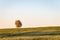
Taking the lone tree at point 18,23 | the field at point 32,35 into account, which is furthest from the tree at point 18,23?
the field at point 32,35

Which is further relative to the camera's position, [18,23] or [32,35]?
[18,23]

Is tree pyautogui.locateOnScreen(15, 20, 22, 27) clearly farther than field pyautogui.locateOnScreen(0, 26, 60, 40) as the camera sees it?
Yes

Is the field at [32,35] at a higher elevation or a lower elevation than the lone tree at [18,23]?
lower

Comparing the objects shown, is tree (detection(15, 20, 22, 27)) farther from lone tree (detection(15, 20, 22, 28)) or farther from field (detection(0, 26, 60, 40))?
field (detection(0, 26, 60, 40))

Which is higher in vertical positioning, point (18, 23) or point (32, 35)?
point (18, 23)

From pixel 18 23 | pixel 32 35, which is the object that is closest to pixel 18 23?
pixel 18 23

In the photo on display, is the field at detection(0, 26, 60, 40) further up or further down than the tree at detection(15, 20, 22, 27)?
further down

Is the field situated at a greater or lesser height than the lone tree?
lesser

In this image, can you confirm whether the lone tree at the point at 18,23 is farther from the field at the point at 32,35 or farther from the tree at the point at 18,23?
the field at the point at 32,35

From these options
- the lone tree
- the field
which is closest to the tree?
the lone tree

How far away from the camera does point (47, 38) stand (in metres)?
20.9

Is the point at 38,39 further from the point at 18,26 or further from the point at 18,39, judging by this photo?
the point at 18,26

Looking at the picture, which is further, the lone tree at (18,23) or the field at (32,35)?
the lone tree at (18,23)

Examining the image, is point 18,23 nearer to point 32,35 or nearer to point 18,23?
point 18,23
